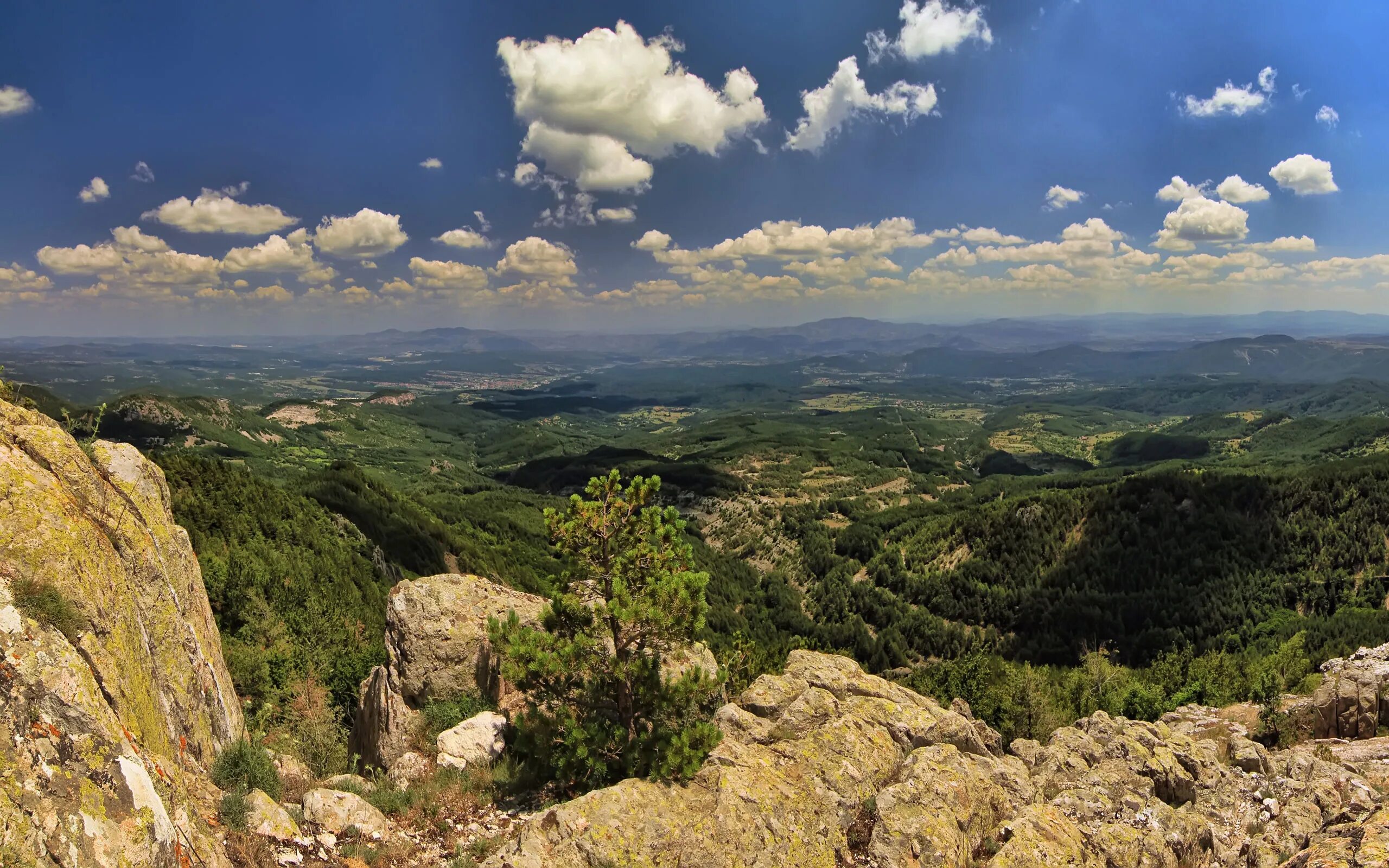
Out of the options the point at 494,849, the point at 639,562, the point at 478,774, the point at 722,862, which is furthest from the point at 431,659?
the point at 722,862

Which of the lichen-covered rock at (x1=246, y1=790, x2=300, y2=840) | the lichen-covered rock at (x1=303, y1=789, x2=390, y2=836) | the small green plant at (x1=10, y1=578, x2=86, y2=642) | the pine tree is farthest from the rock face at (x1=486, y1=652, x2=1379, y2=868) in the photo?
the small green plant at (x1=10, y1=578, x2=86, y2=642)

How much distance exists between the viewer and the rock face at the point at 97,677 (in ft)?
28.9

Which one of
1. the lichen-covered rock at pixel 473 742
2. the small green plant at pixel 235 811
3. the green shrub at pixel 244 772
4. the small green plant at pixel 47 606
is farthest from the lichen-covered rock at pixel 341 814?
the small green plant at pixel 47 606

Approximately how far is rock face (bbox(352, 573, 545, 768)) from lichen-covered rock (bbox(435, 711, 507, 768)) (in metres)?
2.97

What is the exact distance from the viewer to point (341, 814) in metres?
15.0

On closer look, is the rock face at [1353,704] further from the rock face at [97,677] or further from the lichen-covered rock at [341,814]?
the rock face at [97,677]

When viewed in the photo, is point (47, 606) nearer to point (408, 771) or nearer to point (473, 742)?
point (408, 771)

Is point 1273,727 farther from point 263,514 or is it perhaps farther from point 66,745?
point 263,514

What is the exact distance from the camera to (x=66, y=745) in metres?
9.34

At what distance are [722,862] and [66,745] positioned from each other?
13.2 m

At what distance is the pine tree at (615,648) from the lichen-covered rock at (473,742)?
3150 mm

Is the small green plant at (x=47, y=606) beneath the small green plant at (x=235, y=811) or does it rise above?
above

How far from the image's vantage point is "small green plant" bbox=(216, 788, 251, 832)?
12.6m

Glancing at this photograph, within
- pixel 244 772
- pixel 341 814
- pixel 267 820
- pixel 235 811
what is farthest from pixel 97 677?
pixel 341 814
